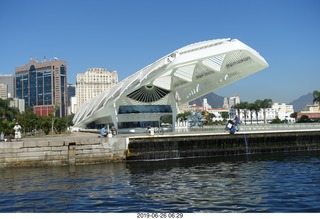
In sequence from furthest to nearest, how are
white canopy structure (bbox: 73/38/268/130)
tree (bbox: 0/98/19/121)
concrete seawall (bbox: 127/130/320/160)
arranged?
1. tree (bbox: 0/98/19/121)
2. white canopy structure (bbox: 73/38/268/130)
3. concrete seawall (bbox: 127/130/320/160)

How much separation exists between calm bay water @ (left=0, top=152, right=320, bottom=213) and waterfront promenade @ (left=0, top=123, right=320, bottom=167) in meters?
2.65

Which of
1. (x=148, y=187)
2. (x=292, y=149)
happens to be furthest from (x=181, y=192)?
(x=292, y=149)

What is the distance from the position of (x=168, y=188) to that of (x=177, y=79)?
42889 mm

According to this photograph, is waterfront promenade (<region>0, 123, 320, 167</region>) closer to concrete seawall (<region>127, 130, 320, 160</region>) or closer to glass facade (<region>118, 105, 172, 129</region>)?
concrete seawall (<region>127, 130, 320, 160</region>)

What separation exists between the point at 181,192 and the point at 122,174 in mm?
9385

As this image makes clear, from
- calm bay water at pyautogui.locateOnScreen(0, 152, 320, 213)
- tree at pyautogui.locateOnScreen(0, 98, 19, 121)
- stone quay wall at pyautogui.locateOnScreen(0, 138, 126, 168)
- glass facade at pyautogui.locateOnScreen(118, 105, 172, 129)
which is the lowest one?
calm bay water at pyautogui.locateOnScreen(0, 152, 320, 213)

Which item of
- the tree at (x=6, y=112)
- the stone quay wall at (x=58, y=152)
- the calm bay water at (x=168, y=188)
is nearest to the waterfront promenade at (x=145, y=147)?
the stone quay wall at (x=58, y=152)

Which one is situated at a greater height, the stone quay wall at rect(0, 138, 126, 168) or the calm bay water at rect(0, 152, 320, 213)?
the stone quay wall at rect(0, 138, 126, 168)

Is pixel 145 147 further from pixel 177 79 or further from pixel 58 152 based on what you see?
pixel 177 79

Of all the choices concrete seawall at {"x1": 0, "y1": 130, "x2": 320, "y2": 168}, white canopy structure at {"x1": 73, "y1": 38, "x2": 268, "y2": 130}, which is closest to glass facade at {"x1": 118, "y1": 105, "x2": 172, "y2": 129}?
white canopy structure at {"x1": 73, "y1": 38, "x2": 268, "y2": 130}

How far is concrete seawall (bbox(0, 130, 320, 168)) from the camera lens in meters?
35.7

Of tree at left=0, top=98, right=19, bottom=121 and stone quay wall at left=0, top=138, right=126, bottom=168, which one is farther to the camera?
tree at left=0, top=98, right=19, bottom=121

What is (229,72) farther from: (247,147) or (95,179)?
(95,179)

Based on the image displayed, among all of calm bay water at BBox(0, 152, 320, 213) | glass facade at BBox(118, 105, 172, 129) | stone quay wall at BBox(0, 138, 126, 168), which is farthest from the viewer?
glass facade at BBox(118, 105, 172, 129)
